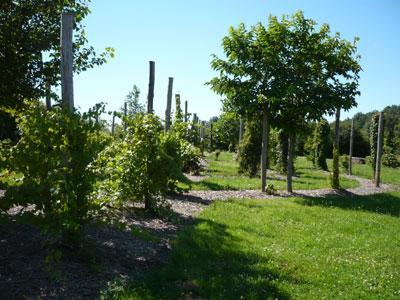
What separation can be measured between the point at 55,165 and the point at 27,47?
3822 millimetres

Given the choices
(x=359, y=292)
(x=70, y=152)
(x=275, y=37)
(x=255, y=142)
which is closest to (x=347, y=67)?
(x=275, y=37)

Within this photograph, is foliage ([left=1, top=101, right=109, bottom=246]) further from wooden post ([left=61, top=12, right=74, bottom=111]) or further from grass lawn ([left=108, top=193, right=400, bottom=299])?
grass lawn ([left=108, top=193, right=400, bottom=299])

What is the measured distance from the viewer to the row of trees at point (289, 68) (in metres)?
14.6

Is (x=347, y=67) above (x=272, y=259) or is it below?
above

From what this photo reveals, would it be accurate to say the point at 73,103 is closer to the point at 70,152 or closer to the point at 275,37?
the point at 70,152

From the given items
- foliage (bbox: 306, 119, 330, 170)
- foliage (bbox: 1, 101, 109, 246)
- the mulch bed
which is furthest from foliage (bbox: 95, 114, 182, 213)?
foliage (bbox: 306, 119, 330, 170)

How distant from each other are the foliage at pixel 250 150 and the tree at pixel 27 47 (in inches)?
468

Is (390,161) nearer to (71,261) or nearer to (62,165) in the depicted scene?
(71,261)

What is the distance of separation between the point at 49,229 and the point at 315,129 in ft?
91.2

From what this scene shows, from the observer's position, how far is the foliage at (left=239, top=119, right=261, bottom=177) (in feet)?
64.8

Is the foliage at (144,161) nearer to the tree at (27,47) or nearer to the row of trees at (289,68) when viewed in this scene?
the tree at (27,47)

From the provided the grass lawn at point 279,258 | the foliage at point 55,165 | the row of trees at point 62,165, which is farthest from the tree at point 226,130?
the foliage at point 55,165

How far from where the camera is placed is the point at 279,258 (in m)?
7.21

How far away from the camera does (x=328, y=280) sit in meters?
6.36
